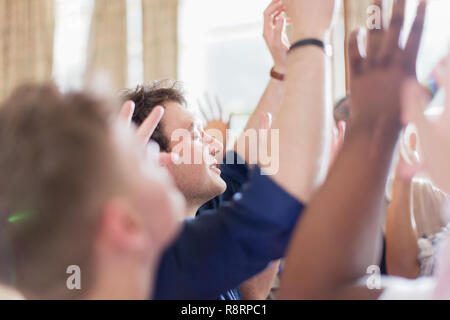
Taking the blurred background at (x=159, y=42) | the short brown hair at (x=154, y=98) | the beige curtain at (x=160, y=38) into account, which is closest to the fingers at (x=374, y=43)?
the short brown hair at (x=154, y=98)

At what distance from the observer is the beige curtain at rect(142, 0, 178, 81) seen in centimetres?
432

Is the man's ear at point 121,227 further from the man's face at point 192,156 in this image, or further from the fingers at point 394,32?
the man's face at point 192,156

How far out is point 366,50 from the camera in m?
0.50

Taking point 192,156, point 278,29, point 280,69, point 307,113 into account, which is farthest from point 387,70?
point 192,156

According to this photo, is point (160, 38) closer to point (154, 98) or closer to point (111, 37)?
point (111, 37)

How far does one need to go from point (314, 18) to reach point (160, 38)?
12.9 ft

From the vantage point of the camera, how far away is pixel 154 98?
1355 mm

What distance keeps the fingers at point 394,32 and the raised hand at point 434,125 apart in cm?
4

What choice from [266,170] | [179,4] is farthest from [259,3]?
[266,170]

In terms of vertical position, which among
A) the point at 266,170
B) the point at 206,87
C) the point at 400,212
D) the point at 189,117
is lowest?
the point at 400,212

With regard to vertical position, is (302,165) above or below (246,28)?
below

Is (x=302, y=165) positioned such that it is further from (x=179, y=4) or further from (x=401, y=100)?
(x=179, y=4)

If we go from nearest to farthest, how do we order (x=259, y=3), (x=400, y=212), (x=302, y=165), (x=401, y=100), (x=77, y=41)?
(x=401, y=100), (x=302, y=165), (x=400, y=212), (x=259, y=3), (x=77, y=41)

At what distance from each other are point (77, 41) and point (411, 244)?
14.4ft
